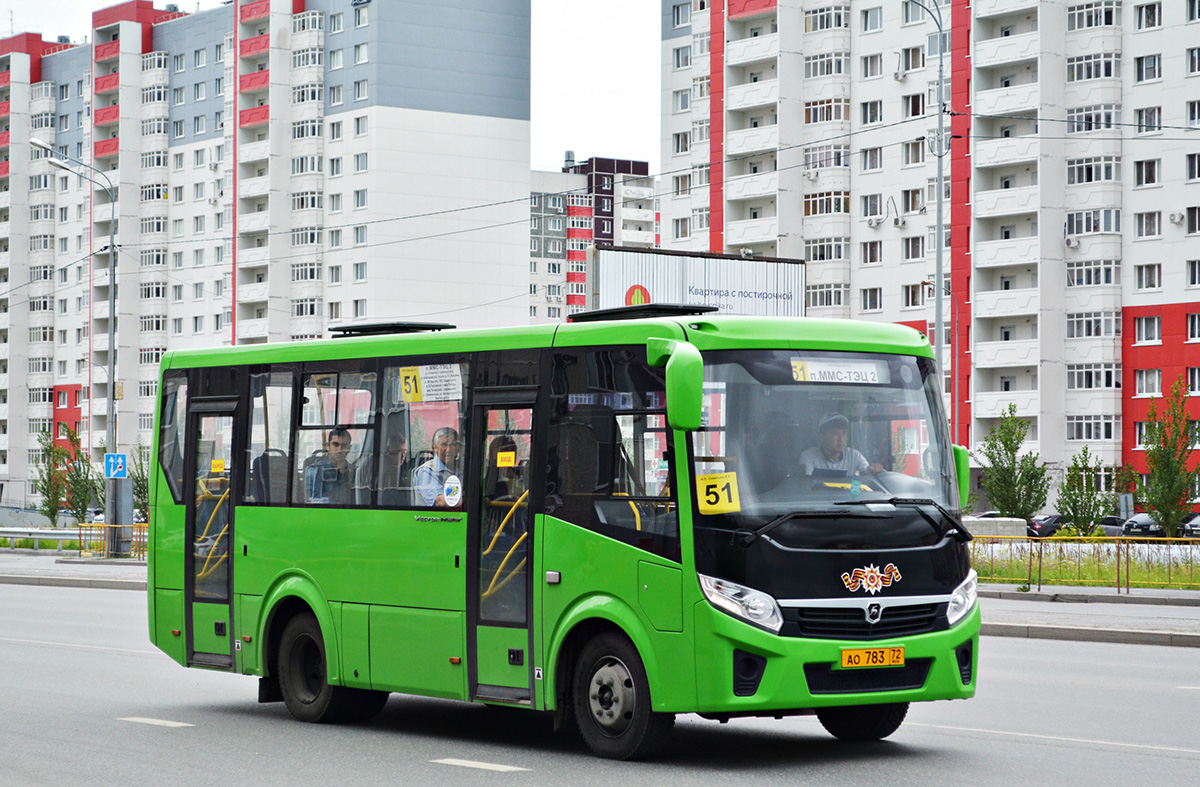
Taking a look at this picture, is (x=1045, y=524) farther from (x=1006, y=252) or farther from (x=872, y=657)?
(x=872, y=657)

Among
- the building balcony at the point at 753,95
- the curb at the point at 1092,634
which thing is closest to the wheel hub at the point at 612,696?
the curb at the point at 1092,634

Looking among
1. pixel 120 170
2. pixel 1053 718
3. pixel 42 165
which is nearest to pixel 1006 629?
pixel 1053 718

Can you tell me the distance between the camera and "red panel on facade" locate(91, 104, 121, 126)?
4422 inches

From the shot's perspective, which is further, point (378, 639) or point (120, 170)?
point (120, 170)

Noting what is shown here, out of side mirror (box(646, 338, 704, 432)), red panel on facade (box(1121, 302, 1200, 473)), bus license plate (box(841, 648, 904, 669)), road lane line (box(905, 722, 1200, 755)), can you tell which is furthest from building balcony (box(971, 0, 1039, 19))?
side mirror (box(646, 338, 704, 432))

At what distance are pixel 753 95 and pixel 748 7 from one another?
4.75 m

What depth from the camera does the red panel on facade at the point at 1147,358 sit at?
240 feet

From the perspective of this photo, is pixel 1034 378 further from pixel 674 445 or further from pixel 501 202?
pixel 674 445

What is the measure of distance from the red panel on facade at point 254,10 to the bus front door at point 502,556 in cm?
9479

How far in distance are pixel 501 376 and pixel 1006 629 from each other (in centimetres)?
1143

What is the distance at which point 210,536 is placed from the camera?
1357cm

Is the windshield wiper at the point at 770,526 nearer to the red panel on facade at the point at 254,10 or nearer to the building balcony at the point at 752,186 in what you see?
the building balcony at the point at 752,186

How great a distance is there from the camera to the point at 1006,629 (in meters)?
20.8

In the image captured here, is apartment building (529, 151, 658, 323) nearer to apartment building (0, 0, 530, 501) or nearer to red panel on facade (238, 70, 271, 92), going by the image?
apartment building (0, 0, 530, 501)
